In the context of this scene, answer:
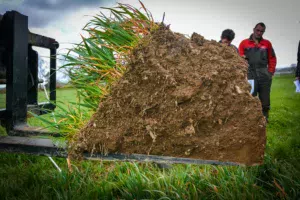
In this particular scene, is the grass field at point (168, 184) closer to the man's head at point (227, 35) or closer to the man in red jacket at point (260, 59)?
the man's head at point (227, 35)

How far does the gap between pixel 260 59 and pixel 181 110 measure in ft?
14.5

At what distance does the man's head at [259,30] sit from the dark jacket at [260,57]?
121 millimetres

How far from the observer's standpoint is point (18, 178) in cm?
254

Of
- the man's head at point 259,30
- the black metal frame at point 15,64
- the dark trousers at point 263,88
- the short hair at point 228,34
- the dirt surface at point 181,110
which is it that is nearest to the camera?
the dirt surface at point 181,110

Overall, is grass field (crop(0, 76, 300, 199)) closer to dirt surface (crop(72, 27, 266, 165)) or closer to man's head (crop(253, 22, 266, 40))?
dirt surface (crop(72, 27, 266, 165))

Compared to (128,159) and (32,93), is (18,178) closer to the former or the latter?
(32,93)

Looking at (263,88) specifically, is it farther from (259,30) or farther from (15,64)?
(15,64)

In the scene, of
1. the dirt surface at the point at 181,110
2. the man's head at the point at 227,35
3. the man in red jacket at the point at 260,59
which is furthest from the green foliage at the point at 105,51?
the man in red jacket at the point at 260,59

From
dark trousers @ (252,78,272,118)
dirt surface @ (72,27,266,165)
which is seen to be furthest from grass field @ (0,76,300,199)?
dark trousers @ (252,78,272,118)

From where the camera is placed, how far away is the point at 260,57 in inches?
215

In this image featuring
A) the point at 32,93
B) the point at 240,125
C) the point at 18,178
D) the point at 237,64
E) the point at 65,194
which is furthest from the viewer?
the point at 32,93

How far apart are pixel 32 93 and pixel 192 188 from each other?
7.24 feet

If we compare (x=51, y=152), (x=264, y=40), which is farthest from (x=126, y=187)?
(x=264, y=40)

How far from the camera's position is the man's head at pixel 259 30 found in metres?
5.40
